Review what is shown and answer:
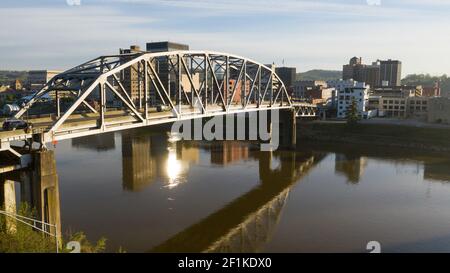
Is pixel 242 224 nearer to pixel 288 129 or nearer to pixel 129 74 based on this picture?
pixel 288 129

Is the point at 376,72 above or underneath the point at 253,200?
above

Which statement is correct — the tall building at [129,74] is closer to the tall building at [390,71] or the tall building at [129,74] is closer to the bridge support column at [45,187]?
the bridge support column at [45,187]

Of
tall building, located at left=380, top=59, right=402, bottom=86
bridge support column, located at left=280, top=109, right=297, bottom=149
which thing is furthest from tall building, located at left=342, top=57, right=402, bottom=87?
bridge support column, located at left=280, top=109, right=297, bottom=149

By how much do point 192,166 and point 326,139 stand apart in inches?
Result: 1252

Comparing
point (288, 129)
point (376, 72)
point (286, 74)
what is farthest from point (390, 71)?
point (288, 129)

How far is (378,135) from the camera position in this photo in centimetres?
6125

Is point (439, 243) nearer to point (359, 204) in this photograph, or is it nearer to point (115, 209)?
point (359, 204)

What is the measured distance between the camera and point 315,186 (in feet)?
113

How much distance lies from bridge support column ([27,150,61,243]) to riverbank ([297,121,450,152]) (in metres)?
51.5

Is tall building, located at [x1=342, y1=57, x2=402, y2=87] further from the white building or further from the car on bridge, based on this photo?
the car on bridge

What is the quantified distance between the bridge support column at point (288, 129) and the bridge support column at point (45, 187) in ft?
139

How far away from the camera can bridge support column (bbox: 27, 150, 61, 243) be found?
16.8 meters

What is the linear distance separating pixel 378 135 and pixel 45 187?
54562 millimetres

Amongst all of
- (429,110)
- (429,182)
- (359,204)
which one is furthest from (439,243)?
(429,110)
